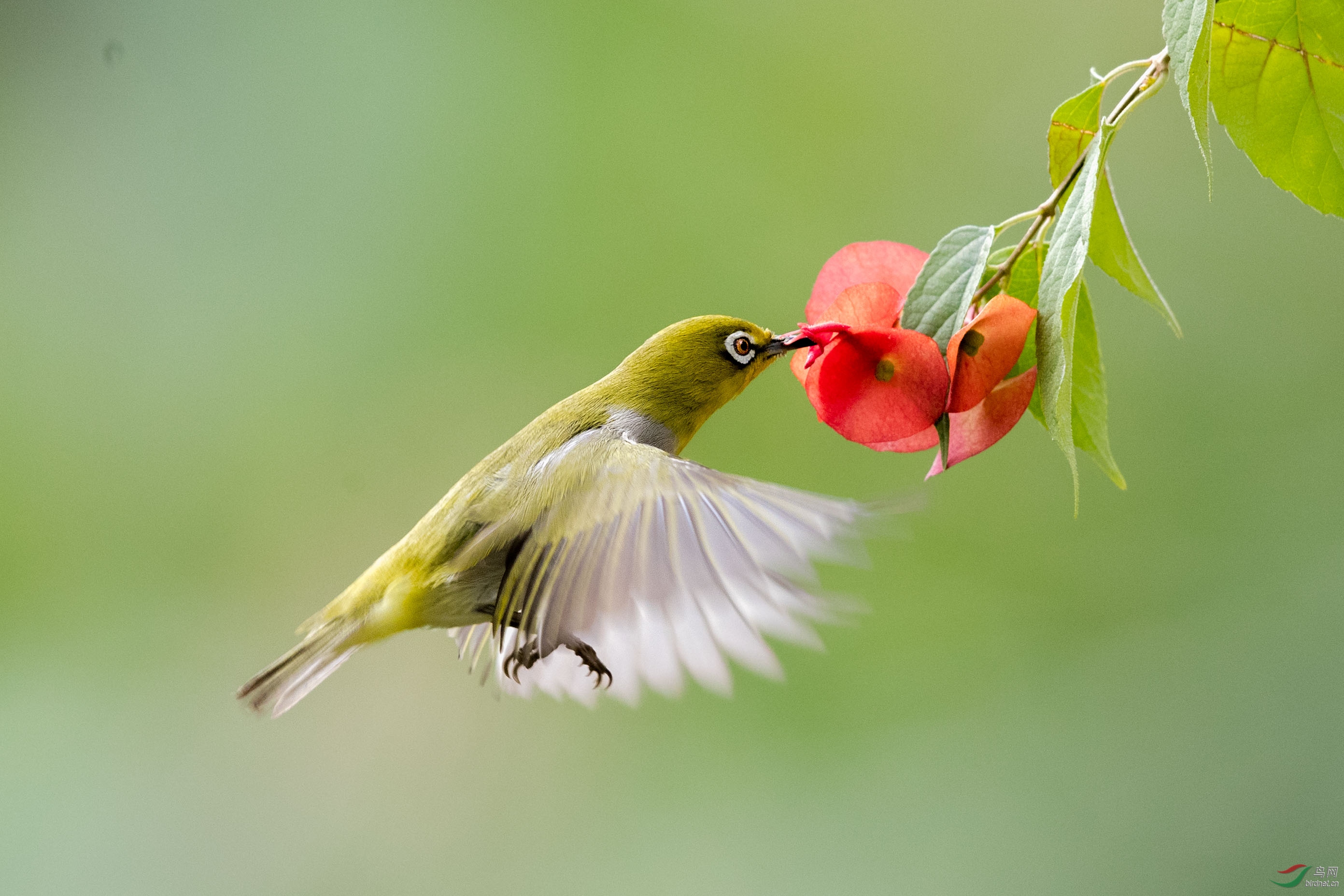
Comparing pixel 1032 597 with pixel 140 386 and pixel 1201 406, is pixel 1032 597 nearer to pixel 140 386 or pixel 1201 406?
pixel 1201 406

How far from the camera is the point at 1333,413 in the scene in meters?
2.32

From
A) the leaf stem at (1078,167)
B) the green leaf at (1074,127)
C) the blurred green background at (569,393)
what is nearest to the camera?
the leaf stem at (1078,167)

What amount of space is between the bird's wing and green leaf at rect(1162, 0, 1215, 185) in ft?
1.30

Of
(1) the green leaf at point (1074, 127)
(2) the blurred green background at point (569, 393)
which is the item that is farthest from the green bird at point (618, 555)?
(2) the blurred green background at point (569, 393)

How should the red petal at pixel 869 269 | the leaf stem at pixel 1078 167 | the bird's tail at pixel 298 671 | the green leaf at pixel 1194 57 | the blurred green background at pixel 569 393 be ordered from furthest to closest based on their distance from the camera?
the blurred green background at pixel 569 393, the bird's tail at pixel 298 671, the red petal at pixel 869 269, the leaf stem at pixel 1078 167, the green leaf at pixel 1194 57

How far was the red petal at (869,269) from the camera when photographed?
111 centimetres

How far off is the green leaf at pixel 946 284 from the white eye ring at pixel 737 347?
48 centimetres

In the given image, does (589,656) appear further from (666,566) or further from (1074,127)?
(1074,127)

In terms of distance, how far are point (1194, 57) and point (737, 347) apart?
2.62ft

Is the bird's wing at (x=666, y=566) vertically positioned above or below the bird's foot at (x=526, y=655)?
above

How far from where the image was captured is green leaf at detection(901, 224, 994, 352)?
37.9 inches

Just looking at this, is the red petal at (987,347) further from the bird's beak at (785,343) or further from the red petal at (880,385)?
the bird's beak at (785,343)

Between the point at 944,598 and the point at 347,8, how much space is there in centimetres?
257

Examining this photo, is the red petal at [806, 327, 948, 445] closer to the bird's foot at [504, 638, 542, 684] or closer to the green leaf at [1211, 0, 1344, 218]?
Answer: the green leaf at [1211, 0, 1344, 218]
